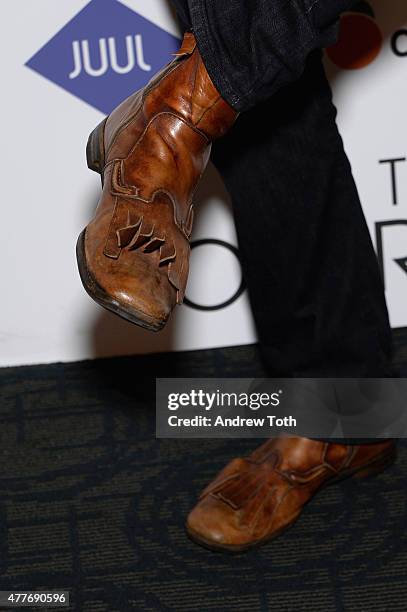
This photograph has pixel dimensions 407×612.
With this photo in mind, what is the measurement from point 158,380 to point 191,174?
606 mm

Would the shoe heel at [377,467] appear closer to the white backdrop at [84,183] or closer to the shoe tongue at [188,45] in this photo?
the white backdrop at [84,183]

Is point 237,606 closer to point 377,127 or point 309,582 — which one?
point 309,582

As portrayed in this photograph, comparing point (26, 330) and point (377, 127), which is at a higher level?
point (377, 127)

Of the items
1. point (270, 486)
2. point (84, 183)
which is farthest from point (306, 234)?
point (84, 183)

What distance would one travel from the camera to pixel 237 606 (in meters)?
1.05

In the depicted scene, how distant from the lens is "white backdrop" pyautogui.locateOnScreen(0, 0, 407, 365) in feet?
4.28

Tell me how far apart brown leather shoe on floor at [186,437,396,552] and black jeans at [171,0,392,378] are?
4.0 inches

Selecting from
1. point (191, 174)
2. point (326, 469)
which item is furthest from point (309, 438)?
point (191, 174)

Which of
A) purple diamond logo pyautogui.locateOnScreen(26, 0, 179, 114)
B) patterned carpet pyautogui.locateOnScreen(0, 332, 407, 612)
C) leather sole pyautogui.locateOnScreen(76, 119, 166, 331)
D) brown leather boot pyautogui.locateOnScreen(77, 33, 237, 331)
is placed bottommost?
patterned carpet pyautogui.locateOnScreen(0, 332, 407, 612)

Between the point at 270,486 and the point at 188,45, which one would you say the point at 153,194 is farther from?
the point at 270,486

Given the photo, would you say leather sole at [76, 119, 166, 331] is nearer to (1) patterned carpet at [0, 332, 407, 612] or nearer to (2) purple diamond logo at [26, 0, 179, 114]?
(1) patterned carpet at [0, 332, 407, 612]

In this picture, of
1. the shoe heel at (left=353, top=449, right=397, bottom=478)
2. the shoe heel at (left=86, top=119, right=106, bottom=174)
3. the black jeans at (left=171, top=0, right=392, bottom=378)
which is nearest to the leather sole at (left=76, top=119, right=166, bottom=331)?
the shoe heel at (left=86, top=119, right=106, bottom=174)

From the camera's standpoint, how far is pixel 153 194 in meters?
0.83

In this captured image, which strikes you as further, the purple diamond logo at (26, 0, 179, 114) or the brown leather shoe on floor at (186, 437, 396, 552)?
the purple diamond logo at (26, 0, 179, 114)
